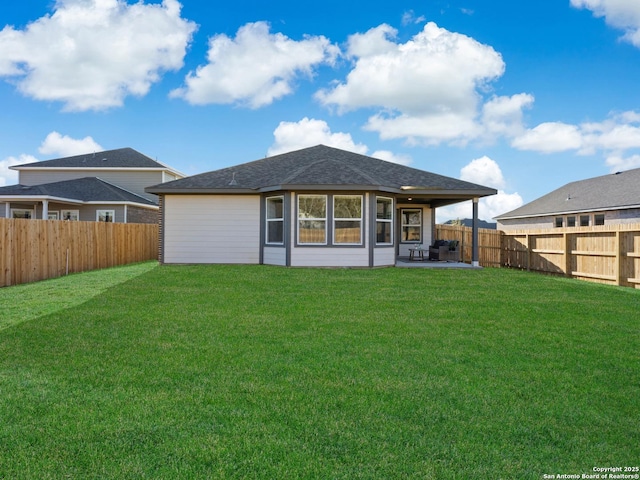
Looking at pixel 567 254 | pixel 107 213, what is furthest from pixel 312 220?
pixel 107 213

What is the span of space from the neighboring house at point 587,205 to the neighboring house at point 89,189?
79.3 ft

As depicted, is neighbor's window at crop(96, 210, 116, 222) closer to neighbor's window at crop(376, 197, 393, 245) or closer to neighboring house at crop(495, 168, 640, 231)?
neighbor's window at crop(376, 197, 393, 245)

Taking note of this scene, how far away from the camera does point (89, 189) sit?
Answer: 2622 cm

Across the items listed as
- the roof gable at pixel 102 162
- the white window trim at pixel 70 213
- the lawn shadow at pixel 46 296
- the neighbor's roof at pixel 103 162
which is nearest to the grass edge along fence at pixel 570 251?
the lawn shadow at pixel 46 296

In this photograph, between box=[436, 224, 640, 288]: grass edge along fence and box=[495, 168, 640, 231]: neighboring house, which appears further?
box=[495, 168, 640, 231]: neighboring house

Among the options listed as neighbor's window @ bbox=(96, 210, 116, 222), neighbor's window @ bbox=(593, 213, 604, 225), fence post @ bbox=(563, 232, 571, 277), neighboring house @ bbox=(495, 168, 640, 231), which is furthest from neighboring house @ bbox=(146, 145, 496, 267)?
neighbor's window @ bbox=(96, 210, 116, 222)

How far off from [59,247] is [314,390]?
Answer: 12901 mm

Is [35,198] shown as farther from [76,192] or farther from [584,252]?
[584,252]

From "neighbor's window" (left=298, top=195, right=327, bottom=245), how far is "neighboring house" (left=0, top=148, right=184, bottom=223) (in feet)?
46.6

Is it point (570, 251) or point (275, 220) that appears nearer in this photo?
point (570, 251)

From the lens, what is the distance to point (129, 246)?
18.6 m

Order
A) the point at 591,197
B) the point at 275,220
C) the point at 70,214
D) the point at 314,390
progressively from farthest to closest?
the point at 70,214
the point at 591,197
the point at 275,220
the point at 314,390

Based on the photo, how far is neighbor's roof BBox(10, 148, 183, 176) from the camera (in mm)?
29891

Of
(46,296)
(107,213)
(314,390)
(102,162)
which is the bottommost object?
(314,390)
